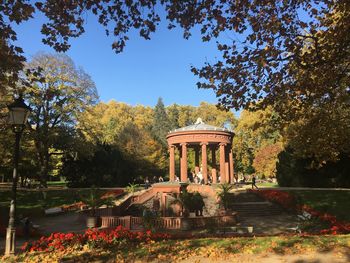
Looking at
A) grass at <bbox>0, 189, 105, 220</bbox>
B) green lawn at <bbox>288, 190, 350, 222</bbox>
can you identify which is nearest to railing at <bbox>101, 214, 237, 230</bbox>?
green lawn at <bbox>288, 190, 350, 222</bbox>

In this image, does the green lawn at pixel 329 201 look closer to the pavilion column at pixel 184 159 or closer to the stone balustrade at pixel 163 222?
the stone balustrade at pixel 163 222

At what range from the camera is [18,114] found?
10055 millimetres

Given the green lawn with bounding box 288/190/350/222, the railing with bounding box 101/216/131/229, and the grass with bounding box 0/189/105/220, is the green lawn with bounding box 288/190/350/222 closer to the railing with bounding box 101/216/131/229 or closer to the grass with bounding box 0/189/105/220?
the railing with bounding box 101/216/131/229

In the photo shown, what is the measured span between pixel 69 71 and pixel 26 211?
1687cm

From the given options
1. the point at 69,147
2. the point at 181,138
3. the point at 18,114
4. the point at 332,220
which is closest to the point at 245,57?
the point at 18,114

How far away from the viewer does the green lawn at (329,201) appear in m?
21.3

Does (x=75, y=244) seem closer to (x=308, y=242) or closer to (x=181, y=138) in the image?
(x=308, y=242)

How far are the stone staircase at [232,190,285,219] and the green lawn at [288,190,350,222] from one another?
2016 millimetres

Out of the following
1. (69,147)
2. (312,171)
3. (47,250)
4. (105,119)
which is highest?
(105,119)

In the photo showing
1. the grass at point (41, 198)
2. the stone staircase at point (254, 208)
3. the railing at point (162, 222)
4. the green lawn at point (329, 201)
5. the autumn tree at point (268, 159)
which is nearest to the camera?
the railing at point (162, 222)

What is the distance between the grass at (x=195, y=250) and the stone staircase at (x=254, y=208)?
48.0 feet

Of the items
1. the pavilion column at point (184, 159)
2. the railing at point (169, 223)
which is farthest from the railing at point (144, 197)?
the railing at point (169, 223)

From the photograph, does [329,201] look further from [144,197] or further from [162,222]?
[144,197]

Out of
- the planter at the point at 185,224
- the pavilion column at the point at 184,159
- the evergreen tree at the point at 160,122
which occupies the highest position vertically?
the evergreen tree at the point at 160,122
